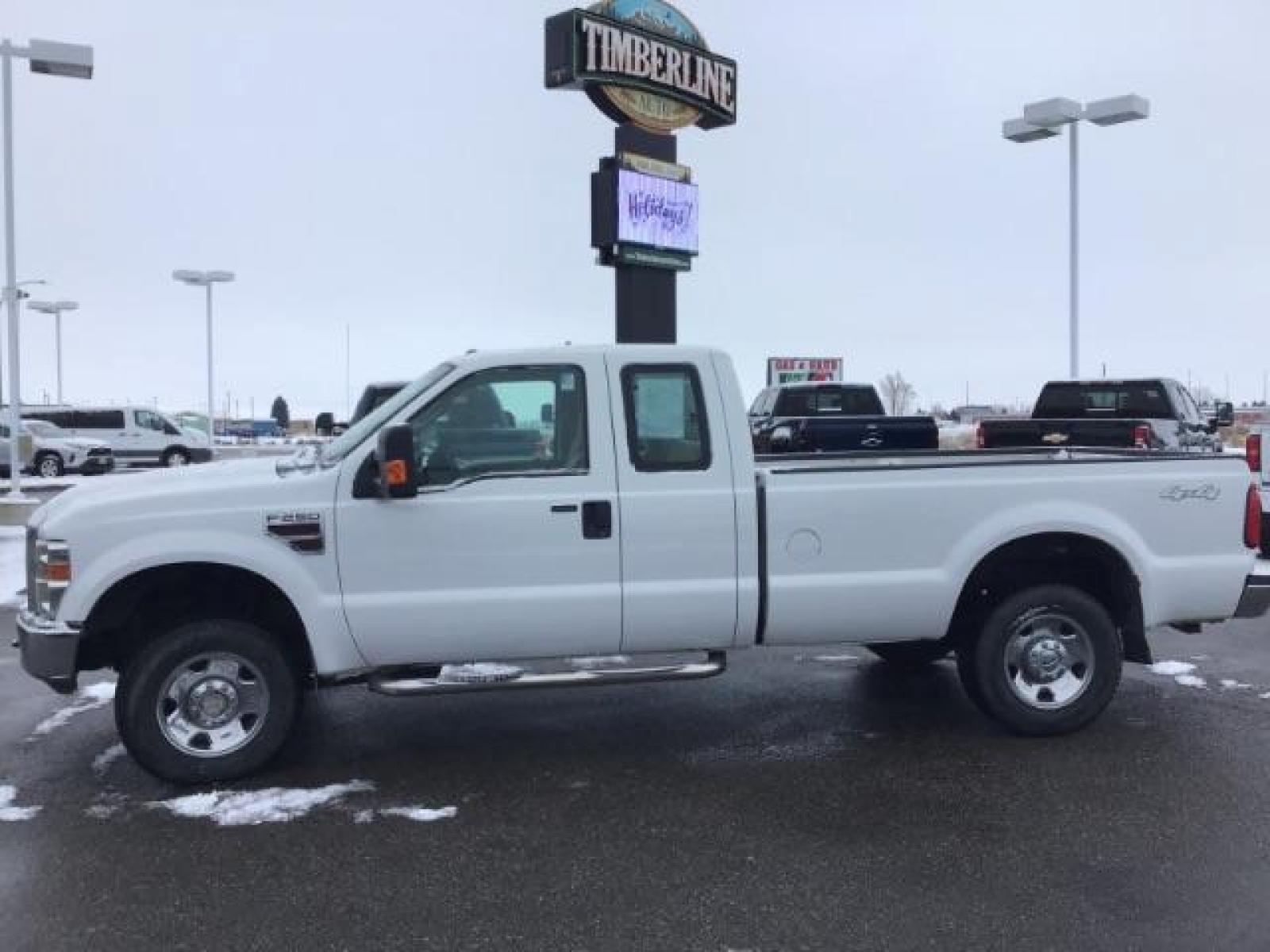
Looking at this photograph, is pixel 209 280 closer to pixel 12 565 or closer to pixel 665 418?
pixel 12 565

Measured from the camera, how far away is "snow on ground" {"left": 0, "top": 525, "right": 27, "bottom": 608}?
10.9 meters

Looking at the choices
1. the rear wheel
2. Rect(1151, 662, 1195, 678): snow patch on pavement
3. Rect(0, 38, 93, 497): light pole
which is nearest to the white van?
the rear wheel

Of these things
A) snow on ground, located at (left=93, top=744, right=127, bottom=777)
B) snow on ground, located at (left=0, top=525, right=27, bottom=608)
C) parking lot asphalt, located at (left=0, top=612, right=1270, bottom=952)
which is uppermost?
snow on ground, located at (left=0, top=525, right=27, bottom=608)

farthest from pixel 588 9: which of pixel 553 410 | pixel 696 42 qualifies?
pixel 553 410

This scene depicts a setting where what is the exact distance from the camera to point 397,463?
17.5 feet

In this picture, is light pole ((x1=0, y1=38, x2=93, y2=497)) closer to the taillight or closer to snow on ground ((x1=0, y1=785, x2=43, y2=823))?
snow on ground ((x1=0, y1=785, x2=43, y2=823))

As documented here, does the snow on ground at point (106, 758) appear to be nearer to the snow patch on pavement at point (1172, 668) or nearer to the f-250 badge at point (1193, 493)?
the f-250 badge at point (1193, 493)

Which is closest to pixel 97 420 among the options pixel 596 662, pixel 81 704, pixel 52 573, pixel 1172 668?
pixel 81 704

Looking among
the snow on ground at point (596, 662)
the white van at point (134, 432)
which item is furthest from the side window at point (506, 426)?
the white van at point (134, 432)

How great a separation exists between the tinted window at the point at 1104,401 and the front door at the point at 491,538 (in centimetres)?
1372

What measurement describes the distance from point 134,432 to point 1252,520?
33.3 m

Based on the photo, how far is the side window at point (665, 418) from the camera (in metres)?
5.79

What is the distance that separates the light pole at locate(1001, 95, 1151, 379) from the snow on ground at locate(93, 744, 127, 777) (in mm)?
21272

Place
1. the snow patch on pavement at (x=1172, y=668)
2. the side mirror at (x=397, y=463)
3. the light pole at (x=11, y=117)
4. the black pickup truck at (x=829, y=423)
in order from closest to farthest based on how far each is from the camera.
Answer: the side mirror at (x=397, y=463) → the snow patch on pavement at (x=1172, y=668) → the black pickup truck at (x=829, y=423) → the light pole at (x=11, y=117)
